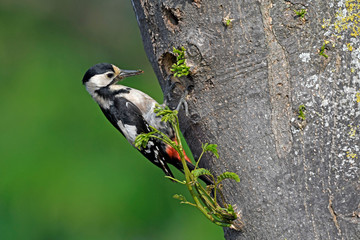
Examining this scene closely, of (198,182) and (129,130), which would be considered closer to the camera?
(198,182)

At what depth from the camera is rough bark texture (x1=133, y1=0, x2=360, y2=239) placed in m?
1.90

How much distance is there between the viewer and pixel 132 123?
10.9 feet

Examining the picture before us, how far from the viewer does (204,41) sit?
7.02ft

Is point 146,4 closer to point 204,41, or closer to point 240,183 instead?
point 204,41

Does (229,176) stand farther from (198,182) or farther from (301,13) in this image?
(301,13)

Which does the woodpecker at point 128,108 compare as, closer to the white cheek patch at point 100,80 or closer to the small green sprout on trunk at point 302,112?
the white cheek patch at point 100,80

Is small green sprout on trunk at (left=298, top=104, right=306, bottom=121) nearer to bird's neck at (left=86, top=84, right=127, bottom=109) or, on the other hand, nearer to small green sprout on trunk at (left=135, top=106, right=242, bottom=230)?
small green sprout on trunk at (left=135, top=106, right=242, bottom=230)

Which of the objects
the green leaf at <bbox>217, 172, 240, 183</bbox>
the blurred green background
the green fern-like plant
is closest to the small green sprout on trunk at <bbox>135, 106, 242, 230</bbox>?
the green leaf at <bbox>217, 172, 240, 183</bbox>

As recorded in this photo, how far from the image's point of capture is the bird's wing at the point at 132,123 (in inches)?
128

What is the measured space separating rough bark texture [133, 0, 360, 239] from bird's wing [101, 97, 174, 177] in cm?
108

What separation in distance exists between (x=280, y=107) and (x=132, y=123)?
147 centimetres

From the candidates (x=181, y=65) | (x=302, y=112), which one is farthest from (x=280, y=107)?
(x=181, y=65)

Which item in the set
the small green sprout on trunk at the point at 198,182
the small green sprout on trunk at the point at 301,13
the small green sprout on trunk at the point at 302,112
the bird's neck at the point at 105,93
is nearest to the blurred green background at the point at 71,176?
the bird's neck at the point at 105,93

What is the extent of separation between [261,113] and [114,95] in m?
1.56
